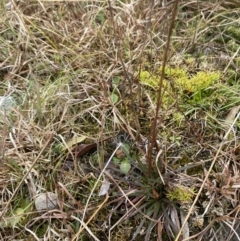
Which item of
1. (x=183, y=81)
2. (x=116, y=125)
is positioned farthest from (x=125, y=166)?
(x=183, y=81)

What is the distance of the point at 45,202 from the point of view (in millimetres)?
1403

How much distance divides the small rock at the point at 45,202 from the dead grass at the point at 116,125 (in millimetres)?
21

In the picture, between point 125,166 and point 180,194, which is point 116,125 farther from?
point 180,194

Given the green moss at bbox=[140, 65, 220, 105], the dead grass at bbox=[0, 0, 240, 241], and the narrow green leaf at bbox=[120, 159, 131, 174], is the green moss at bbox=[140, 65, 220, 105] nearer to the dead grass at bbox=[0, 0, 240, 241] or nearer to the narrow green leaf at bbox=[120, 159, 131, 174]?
the dead grass at bbox=[0, 0, 240, 241]

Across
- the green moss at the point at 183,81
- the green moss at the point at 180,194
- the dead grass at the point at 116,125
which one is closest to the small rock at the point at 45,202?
the dead grass at the point at 116,125

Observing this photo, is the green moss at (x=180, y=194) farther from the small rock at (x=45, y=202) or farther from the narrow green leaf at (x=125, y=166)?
the small rock at (x=45, y=202)

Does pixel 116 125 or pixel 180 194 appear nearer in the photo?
pixel 180 194

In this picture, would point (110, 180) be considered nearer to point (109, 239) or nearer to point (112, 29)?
point (109, 239)

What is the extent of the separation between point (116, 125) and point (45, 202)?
315 millimetres

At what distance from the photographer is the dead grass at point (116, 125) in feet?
4.48

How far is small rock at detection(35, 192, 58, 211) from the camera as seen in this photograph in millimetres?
1401

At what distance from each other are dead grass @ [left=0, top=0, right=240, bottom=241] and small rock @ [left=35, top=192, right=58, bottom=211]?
0.07 ft

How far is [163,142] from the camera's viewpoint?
57.7 inches

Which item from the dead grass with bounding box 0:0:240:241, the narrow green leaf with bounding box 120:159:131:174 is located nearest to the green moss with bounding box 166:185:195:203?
the dead grass with bounding box 0:0:240:241
